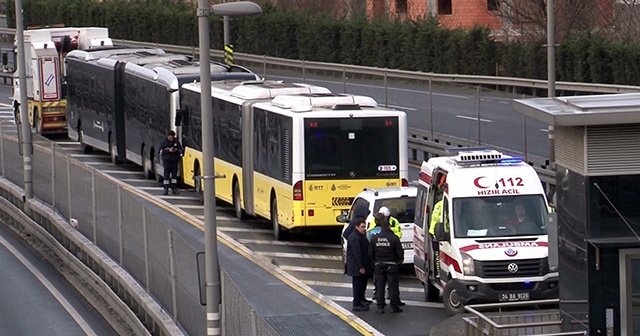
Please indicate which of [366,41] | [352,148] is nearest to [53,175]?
[352,148]

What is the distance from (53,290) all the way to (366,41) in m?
39.6

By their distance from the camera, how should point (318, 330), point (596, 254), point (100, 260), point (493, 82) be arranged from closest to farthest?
point (596, 254) → point (318, 330) → point (100, 260) → point (493, 82)

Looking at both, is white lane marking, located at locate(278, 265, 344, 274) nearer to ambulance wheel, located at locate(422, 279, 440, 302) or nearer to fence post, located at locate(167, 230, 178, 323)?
ambulance wheel, located at locate(422, 279, 440, 302)

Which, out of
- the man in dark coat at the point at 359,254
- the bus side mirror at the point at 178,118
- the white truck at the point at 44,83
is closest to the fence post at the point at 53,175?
the bus side mirror at the point at 178,118

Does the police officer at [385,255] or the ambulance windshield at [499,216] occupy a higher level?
the ambulance windshield at [499,216]

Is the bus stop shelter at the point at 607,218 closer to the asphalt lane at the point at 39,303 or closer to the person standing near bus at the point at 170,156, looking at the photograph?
the asphalt lane at the point at 39,303

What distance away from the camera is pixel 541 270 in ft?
65.5

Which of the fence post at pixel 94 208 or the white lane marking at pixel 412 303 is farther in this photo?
the fence post at pixel 94 208

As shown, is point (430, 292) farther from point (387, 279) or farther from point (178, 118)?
point (178, 118)

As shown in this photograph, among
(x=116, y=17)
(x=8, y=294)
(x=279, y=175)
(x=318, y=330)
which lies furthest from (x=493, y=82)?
(x=116, y=17)

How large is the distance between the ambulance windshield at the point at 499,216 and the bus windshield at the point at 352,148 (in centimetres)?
697

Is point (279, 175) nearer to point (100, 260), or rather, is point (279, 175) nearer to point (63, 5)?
point (100, 260)

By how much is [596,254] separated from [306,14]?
56.9 m

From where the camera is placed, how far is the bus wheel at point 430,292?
21.5 metres
